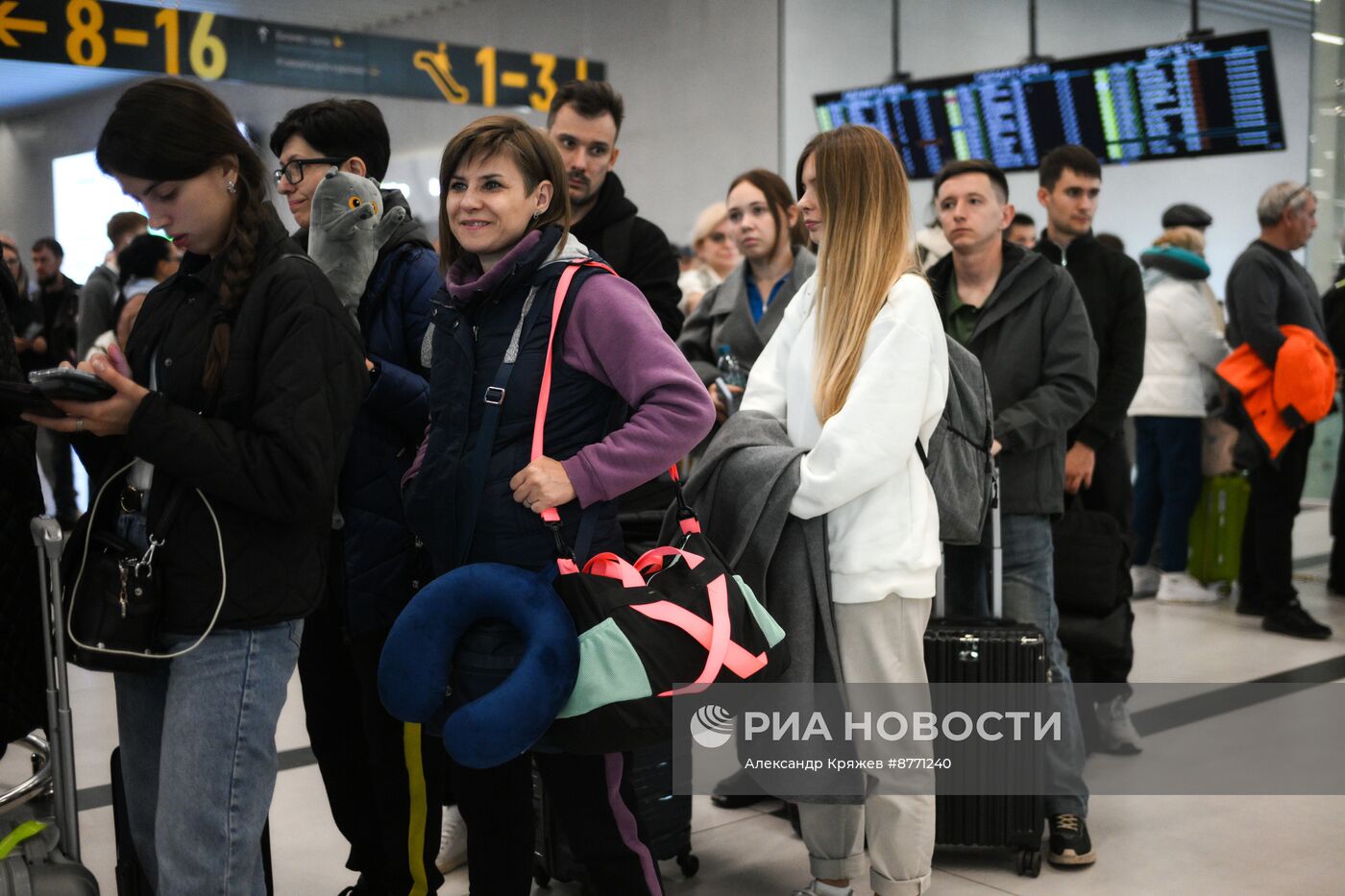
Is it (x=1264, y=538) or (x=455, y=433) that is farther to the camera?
(x=1264, y=538)

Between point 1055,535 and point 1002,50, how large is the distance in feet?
19.1

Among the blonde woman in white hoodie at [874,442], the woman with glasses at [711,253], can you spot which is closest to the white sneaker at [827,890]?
the blonde woman in white hoodie at [874,442]

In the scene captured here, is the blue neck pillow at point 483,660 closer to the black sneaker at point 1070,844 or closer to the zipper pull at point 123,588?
the zipper pull at point 123,588

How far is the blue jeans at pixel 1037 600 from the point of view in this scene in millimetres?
3164

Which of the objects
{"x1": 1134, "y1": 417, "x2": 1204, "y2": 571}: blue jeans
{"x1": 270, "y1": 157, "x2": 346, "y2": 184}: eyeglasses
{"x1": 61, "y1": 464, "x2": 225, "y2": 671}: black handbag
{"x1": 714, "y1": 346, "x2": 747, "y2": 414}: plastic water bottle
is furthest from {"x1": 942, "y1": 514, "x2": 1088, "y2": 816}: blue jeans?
{"x1": 1134, "y1": 417, "x2": 1204, "y2": 571}: blue jeans

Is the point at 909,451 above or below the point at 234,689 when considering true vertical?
above

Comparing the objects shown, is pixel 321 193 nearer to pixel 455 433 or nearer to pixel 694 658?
pixel 455 433

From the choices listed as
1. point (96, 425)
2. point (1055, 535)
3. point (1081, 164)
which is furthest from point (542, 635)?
point (1081, 164)

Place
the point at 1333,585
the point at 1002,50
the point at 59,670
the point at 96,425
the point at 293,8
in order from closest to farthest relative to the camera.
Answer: the point at 96,425 < the point at 59,670 < the point at 1333,585 < the point at 293,8 < the point at 1002,50

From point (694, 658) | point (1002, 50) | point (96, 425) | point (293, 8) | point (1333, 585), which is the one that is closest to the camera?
point (96, 425)

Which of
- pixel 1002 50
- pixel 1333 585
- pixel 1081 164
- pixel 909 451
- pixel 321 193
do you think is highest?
pixel 1002 50

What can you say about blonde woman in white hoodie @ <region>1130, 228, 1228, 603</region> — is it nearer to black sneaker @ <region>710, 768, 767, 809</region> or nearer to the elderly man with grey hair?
the elderly man with grey hair

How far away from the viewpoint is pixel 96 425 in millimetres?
1769

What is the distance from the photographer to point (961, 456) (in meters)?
2.67
